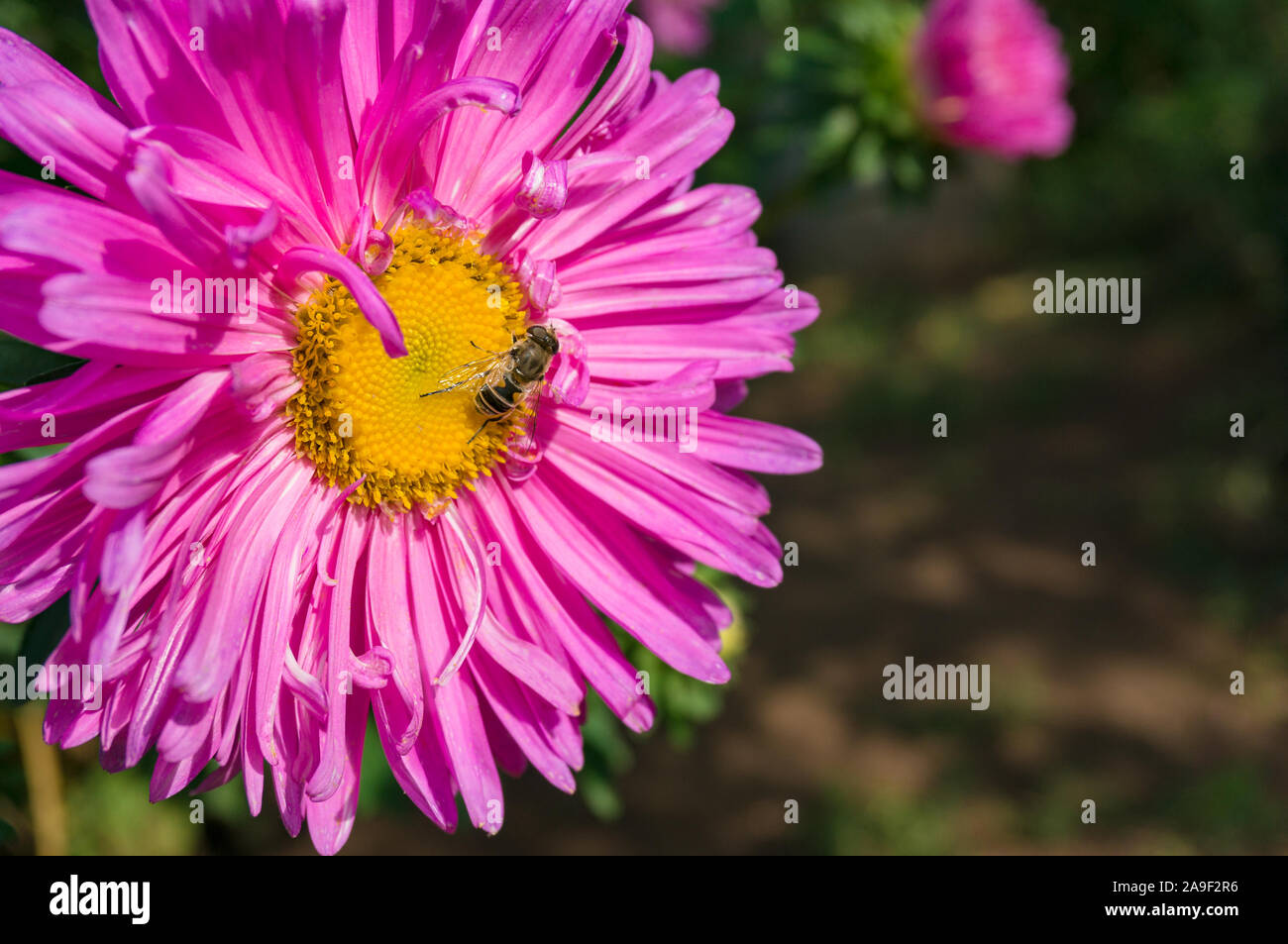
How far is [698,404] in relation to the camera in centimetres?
142

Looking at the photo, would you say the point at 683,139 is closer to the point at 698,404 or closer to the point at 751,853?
the point at 698,404

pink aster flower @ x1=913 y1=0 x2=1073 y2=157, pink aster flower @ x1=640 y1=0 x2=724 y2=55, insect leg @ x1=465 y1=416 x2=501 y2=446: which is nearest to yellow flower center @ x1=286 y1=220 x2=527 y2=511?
insect leg @ x1=465 y1=416 x2=501 y2=446

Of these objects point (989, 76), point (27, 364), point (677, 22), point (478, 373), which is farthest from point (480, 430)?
point (677, 22)

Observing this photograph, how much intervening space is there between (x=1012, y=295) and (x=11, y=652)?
622cm

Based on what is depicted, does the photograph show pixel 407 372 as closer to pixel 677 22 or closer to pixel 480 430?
pixel 480 430

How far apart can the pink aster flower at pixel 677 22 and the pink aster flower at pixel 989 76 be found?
1320 mm

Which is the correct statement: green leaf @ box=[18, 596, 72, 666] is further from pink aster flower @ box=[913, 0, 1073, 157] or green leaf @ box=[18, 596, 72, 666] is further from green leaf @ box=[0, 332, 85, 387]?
pink aster flower @ box=[913, 0, 1073, 157]

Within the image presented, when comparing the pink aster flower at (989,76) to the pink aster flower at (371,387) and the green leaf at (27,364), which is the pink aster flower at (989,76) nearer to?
the pink aster flower at (371,387)

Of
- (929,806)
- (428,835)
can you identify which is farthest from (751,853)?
(428,835)

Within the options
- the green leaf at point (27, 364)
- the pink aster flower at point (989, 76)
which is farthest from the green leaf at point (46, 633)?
the pink aster flower at point (989, 76)

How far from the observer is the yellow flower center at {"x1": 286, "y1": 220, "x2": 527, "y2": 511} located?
55.9 inches

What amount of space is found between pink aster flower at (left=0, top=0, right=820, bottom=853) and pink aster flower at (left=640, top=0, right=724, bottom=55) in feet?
7.89

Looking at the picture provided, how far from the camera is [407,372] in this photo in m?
1.49

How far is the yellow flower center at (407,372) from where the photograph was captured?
55.9 inches
